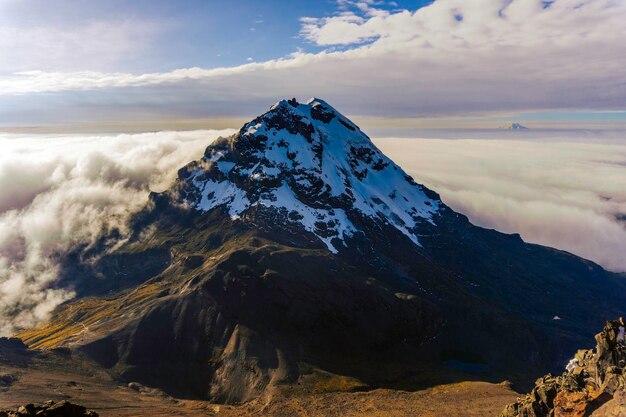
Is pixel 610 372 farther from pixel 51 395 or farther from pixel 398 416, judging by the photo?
pixel 51 395

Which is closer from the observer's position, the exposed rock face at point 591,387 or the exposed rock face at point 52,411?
the exposed rock face at point 52,411

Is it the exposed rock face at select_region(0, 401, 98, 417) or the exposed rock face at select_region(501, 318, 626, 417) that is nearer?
the exposed rock face at select_region(0, 401, 98, 417)

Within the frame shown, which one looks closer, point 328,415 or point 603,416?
point 603,416

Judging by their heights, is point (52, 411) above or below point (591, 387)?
above

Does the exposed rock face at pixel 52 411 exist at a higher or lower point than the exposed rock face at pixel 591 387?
higher

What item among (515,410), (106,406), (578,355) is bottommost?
(106,406)

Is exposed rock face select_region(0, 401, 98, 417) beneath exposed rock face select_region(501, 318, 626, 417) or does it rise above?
above

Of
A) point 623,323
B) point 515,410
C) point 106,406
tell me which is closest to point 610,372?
point 623,323

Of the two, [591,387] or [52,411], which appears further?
[591,387]
